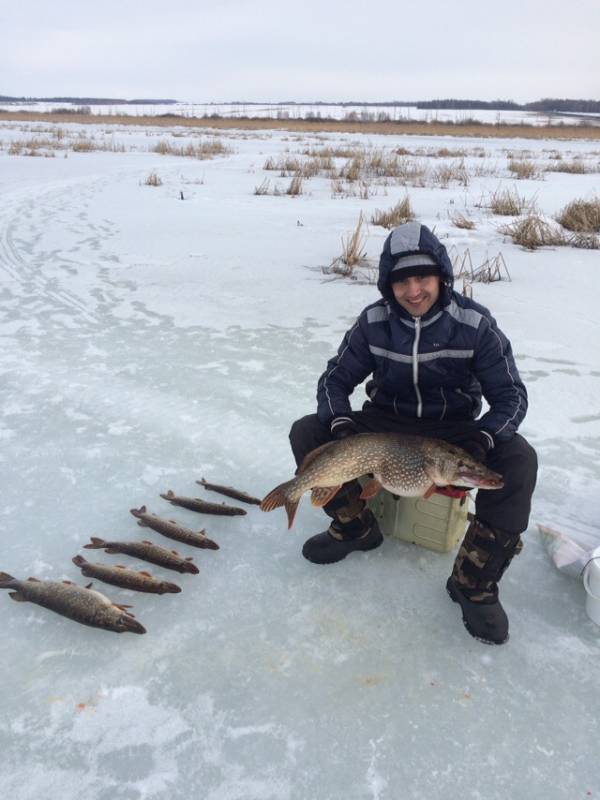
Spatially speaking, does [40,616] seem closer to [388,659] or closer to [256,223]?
[388,659]

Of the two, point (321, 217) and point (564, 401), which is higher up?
point (321, 217)

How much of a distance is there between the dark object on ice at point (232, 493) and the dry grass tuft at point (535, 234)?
6.58 m

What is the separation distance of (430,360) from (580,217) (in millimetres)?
7811

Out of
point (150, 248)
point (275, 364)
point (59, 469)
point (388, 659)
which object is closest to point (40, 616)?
point (59, 469)

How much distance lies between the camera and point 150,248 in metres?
8.30

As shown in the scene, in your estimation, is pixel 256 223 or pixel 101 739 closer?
pixel 101 739

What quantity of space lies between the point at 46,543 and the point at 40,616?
0.48m

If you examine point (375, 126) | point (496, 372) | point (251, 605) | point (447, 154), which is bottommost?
point (251, 605)

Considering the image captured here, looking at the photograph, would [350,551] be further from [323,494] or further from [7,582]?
[7,582]

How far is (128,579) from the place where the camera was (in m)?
2.49

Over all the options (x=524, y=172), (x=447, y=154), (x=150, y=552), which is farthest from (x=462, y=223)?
(x=447, y=154)

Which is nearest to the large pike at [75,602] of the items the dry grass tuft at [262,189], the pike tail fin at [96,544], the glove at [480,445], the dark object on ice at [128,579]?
the dark object on ice at [128,579]

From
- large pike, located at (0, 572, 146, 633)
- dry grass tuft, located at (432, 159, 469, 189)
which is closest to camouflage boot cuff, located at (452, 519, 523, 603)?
large pike, located at (0, 572, 146, 633)

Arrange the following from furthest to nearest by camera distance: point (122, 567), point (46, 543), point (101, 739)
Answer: point (46, 543) → point (122, 567) → point (101, 739)
